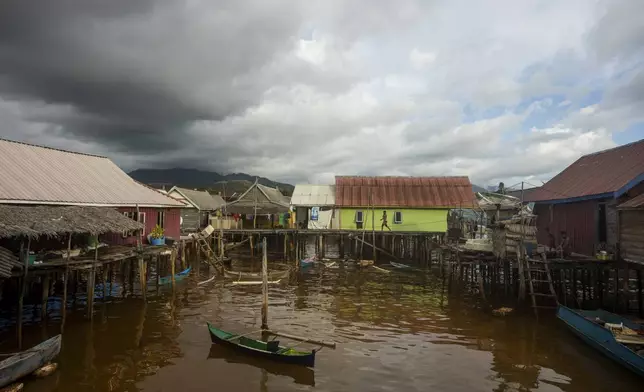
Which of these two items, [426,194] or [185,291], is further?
[426,194]

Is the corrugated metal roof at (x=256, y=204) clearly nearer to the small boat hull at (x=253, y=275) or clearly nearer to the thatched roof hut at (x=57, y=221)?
the small boat hull at (x=253, y=275)

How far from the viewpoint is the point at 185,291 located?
81.1 feet

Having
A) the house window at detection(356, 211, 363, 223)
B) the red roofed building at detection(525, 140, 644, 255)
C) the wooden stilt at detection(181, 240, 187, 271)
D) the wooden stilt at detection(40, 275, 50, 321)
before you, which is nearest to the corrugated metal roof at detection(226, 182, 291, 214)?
the house window at detection(356, 211, 363, 223)

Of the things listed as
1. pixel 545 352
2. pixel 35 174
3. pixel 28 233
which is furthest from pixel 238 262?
pixel 545 352

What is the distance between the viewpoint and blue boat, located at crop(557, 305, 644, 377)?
512 inches

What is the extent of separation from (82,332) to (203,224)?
2962 centimetres

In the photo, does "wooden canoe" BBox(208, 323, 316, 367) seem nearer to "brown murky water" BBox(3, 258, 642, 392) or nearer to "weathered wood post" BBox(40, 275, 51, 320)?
"brown murky water" BBox(3, 258, 642, 392)

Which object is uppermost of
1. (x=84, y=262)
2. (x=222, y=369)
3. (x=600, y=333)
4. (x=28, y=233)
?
(x=28, y=233)

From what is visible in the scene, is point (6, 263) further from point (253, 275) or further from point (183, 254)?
point (183, 254)

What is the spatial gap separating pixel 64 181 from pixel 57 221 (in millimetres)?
6770

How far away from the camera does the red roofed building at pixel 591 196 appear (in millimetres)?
20594

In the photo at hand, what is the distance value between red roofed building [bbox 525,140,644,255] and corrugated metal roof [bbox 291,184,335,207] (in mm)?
17869

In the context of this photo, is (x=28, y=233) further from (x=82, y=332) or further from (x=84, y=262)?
(x=82, y=332)

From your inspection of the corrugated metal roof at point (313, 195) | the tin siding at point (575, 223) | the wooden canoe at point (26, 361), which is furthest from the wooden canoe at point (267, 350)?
the corrugated metal roof at point (313, 195)
